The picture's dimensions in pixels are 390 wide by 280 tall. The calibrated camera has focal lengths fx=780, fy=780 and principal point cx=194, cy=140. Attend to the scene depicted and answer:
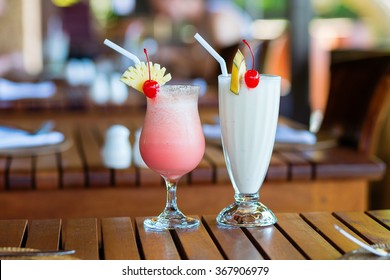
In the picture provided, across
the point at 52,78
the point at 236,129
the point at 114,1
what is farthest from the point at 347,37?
the point at 236,129

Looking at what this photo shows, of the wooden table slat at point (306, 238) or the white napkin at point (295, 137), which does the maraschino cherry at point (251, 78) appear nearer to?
the wooden table slat at point (306, 238)

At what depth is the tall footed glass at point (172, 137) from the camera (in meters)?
1.38

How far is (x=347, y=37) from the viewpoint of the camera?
777cm

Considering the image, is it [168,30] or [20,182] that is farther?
[168,30]

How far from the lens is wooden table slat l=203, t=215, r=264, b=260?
46.4 inches

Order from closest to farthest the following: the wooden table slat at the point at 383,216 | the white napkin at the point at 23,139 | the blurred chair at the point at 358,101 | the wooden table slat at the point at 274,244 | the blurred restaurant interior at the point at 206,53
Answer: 1. the wooden table slat at the point at 274,244
2. the wooden table slat at the point at 383,216
3. the white napkin at the point at 23,139
4. the blurred chair at the point at 358,101
5. the blurred restaurant interior at the point at 206,53

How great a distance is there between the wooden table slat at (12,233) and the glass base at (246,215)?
0.34 metres

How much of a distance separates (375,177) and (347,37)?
575 cm

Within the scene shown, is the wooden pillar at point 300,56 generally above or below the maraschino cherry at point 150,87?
below

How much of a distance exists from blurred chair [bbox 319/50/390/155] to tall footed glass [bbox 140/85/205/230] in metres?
1.25

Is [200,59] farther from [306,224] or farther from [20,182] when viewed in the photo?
[306,224]

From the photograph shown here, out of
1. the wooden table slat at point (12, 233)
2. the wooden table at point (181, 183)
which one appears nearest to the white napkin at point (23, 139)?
the wooden table at point (181, 183)

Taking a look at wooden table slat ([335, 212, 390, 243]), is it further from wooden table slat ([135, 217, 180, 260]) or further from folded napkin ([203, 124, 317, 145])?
folded napkin ([203, 124, 317, 145])

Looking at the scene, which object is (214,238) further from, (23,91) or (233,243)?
(23,91)
